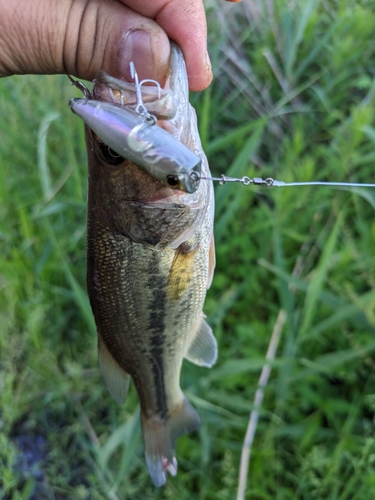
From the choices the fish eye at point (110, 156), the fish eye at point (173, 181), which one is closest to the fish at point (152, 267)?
the fish eye at point (110, 156)

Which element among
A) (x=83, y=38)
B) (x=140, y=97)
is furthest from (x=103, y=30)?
(x=140, y=97)

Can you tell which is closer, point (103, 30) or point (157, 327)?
point (103, 30)

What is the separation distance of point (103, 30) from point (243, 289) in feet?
5.35

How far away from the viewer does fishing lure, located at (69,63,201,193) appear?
885 millimetres

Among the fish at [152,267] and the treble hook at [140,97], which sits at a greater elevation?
the treble hook at [140,97]

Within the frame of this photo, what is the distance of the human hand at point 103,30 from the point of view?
1.23 metres

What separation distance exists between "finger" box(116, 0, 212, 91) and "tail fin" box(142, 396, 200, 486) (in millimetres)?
1395

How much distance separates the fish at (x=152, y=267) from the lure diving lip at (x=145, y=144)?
0.27ft

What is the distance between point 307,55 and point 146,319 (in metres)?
2.37

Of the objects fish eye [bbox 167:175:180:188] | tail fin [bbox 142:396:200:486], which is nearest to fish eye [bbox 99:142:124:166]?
fish eye [bbox 167:175:180:188]

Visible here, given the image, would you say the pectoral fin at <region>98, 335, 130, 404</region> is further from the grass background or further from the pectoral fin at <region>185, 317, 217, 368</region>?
the grass background

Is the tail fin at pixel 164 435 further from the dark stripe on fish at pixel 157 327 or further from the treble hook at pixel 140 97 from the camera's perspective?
the treble hook at pixel 140 97

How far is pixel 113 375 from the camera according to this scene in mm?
1660

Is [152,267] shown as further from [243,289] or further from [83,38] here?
[243,289]
